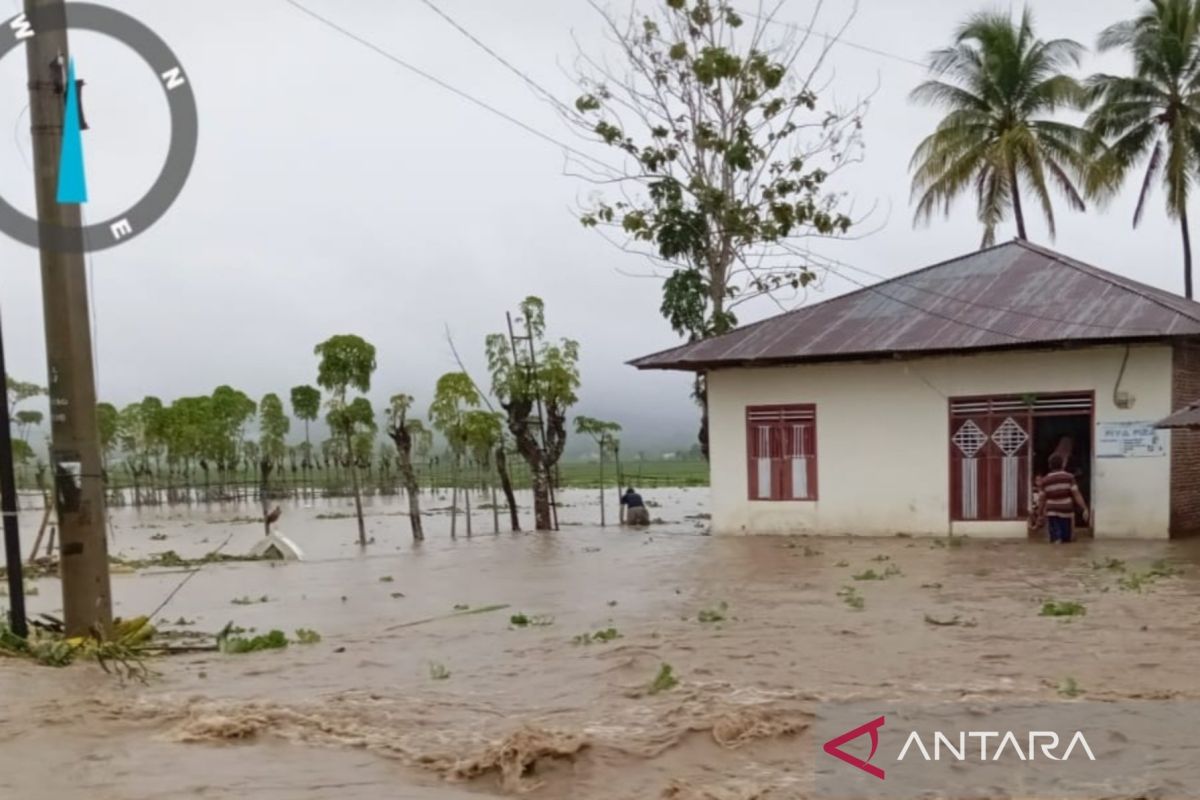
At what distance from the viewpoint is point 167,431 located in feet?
174

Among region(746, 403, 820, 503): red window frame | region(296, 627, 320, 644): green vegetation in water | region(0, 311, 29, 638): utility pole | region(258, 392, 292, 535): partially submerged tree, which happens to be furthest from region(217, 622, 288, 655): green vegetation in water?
region(258, 392, 292, 535): partially submerged tree

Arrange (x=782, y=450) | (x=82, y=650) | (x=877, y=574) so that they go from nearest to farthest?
1. (x=82, y=650)
2. (x=877, y=574)
3. (x=782, y=450)

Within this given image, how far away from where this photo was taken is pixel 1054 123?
27.8 m

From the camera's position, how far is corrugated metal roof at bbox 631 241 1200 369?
55.4ft

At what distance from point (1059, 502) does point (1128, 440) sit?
1.57 m

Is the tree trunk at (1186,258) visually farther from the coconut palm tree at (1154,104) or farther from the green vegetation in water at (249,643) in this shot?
the green vegetation in water at (249,643)

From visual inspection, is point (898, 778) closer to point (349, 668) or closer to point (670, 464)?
point (349, 668)

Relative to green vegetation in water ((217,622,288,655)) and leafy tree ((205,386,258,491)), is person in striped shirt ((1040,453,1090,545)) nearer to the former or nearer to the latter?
green vegetation in water ((217,622,288,655))

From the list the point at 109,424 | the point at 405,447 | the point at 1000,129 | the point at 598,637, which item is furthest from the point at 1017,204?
the point at 109,424

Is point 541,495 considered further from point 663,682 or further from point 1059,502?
point 663,682

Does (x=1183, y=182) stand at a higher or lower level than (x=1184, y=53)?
lower

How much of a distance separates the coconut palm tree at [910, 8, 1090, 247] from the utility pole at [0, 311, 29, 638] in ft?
81.0

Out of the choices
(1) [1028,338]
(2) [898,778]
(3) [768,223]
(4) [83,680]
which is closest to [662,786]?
(2) [898,778]

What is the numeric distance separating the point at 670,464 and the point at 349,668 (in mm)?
93998
